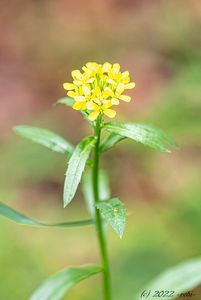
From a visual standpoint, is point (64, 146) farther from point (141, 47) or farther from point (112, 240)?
point (141, 47)

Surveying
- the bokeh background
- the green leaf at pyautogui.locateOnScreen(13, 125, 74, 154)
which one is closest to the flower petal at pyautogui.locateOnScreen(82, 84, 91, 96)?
the green leaf at pyautogui.locateOnScreen(13, 125, 74, 154)

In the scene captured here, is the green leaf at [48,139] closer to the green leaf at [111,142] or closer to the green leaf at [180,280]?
the green leaf at [111,142]

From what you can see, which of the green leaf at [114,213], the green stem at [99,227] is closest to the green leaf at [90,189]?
the green stem at [99,227]

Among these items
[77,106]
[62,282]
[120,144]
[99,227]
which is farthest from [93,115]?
[120,144]

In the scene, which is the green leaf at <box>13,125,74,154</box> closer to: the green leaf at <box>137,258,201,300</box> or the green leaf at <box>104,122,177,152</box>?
the green leaf at <box>104,122,177,152</box>

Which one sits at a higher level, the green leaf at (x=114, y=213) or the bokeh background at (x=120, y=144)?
the bokeh background at (x=120, y=144)

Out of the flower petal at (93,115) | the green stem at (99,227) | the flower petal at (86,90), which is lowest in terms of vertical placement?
the green stem at (99,227)

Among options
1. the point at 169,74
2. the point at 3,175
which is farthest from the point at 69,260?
the point at 169,74
